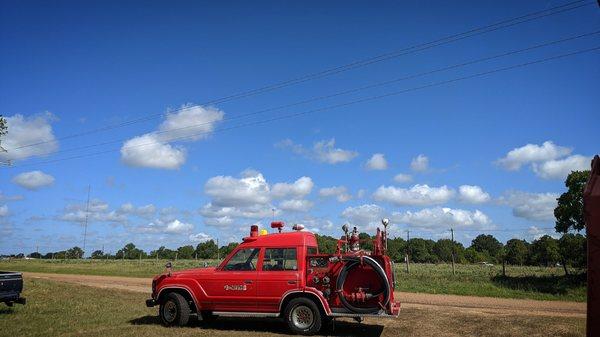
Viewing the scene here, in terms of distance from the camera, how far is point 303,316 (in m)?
10.4

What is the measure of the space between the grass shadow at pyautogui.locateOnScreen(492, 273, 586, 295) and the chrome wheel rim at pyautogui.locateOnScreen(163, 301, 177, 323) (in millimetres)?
18797

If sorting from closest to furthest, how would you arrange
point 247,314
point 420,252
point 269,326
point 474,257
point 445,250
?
point 247,314 → point 269,326 → point 420,252 → point 474,257 → point 445,250

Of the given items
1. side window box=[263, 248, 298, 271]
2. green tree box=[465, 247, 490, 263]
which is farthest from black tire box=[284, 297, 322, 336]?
green tree box=[465, 247, 490, 263]

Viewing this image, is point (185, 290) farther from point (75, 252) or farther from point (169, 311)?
point (75, 252)

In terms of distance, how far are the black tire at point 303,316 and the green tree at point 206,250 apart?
75.9 m

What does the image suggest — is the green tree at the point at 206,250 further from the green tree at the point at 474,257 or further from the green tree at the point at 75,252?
the green tree at the point at 474,257

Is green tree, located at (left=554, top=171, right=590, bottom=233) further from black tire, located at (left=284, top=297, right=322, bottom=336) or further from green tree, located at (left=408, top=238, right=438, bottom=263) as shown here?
green tree, located at (left=408, top=238, right=438, bottom=263)

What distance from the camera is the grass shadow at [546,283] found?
77.4 feet

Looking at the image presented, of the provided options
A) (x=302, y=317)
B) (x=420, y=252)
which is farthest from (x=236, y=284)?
(x=420, y=252)

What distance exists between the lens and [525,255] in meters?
77.2

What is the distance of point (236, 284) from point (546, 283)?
69.7ft

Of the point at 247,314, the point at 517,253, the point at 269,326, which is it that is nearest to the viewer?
the point at 247,314

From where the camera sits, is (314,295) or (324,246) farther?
(324,246)

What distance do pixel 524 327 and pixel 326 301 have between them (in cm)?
464
